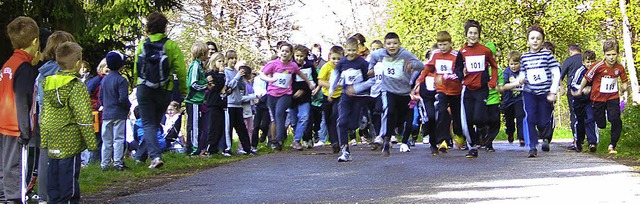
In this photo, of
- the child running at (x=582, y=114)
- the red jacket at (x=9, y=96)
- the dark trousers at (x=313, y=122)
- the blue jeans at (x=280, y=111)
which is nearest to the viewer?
the red jacket at (x=9, y=96)

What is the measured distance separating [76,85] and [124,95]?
15.7 ft

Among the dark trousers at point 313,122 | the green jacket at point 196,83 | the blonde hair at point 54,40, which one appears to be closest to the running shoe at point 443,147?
the dark trousers at point 313,122

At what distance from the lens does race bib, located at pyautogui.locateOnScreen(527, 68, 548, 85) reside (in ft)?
49.0

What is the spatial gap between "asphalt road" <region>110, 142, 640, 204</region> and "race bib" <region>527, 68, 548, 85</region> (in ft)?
3.71

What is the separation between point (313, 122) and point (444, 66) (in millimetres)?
5941

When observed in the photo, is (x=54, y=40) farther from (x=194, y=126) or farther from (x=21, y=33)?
(x=194, y=126)

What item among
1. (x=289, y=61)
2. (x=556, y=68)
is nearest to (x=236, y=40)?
(x=289, y=61)

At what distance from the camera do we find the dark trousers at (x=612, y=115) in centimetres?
1553

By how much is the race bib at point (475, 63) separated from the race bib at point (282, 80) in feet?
12.6

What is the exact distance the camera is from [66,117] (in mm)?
7996

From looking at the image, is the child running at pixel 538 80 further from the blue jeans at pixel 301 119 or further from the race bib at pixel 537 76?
the blue jeans at pixel 301 119

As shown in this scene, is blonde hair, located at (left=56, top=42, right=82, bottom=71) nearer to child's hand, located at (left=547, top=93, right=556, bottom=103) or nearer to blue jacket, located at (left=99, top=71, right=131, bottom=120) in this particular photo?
blue jacket, located at (left=99, top=71, right=131, bottom=120)

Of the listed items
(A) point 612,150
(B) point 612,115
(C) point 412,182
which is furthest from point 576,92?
(C) point 412,182

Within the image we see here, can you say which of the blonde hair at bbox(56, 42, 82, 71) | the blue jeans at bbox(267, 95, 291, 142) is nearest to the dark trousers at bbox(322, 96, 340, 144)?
the blue jeans at bbox(267, 95, 291, 142)
